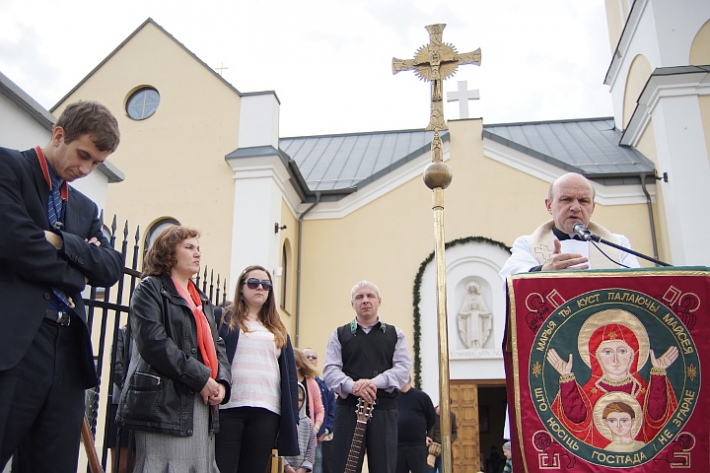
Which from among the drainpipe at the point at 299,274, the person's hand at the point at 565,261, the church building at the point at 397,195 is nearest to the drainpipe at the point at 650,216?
the church building at the point at 397,195

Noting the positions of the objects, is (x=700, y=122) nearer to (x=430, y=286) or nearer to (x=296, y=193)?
(x=430, y=286)

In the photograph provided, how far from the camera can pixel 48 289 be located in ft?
9.10

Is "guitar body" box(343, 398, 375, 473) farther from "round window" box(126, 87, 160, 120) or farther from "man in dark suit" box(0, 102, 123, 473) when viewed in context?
"round window" box(126, 87, 160, 120)

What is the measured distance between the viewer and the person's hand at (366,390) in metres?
5.32

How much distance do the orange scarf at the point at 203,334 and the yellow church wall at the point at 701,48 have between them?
13.5m

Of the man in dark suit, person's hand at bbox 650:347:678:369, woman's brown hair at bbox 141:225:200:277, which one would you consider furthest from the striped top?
person's hand at bbox 650:347:678:369

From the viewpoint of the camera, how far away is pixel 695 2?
14398mm

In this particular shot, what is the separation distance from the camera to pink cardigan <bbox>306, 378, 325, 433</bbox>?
22.9 feet

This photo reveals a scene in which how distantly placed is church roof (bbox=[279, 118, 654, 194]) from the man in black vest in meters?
8.27

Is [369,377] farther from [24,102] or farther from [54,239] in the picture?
[24,102]

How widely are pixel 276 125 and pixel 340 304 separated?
13.6 ft

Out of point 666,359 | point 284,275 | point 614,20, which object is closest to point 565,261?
point 666,359

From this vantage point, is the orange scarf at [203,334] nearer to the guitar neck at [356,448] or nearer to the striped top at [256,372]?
the striped top at [256,372]

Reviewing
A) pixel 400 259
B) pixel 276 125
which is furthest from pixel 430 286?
pixel 276 125
